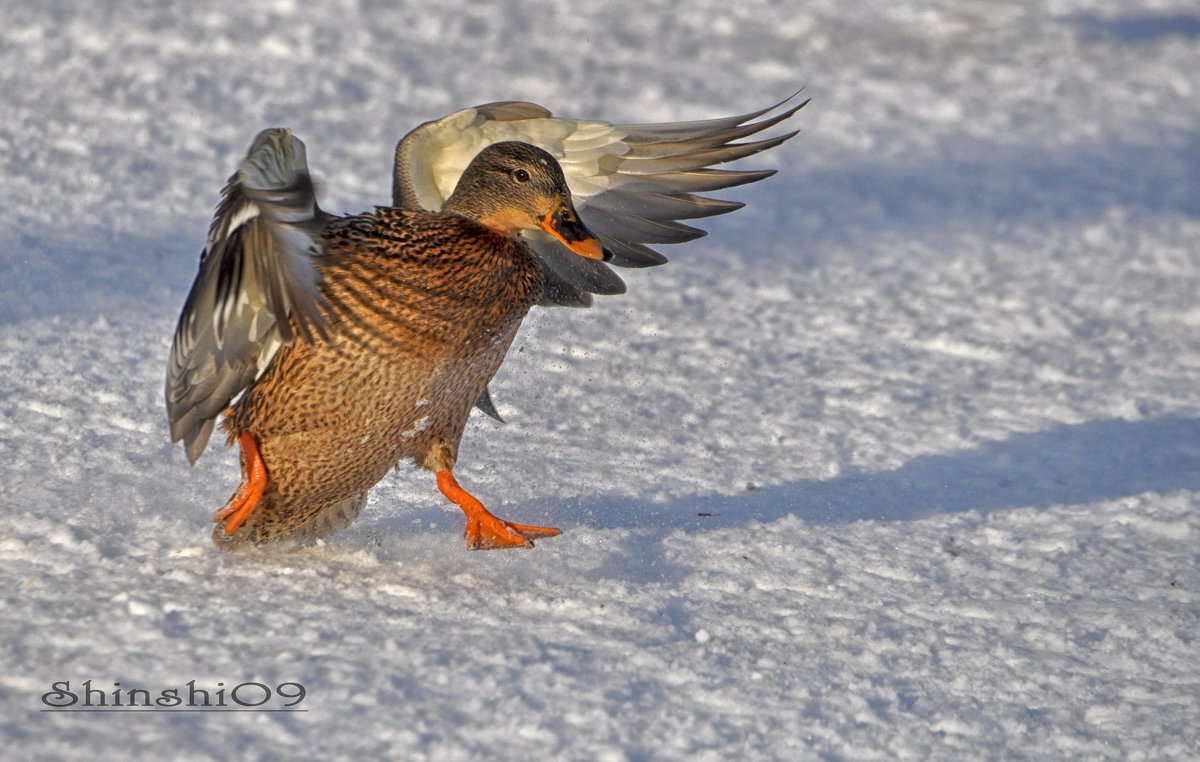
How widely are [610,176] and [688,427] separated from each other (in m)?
0.97

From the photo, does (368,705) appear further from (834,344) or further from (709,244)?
(709,244)

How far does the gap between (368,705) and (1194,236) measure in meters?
5.38

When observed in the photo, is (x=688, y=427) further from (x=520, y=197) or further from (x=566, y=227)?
(x=520, y=197)

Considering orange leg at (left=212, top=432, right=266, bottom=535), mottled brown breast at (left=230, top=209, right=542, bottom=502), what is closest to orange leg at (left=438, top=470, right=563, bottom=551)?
mottled brown breast at (left=230, top=209, right=542, bottom=502)

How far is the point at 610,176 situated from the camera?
3859mm

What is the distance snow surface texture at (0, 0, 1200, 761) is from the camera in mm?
2723

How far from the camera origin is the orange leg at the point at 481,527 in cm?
331

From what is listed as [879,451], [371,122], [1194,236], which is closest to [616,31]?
[371,122]

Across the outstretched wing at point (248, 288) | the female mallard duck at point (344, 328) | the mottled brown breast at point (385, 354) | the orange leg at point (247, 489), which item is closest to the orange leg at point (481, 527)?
the female mallard duck at point (344, 328)

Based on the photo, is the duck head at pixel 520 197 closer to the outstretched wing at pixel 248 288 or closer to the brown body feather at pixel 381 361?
the brown body feather at pixel 381 361

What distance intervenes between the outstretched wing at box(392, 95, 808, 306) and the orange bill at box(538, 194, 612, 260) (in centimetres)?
43

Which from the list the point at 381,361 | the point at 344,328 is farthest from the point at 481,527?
the point at 344,328

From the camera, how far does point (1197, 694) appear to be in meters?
3.05

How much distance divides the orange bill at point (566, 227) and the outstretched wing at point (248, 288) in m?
0.57
